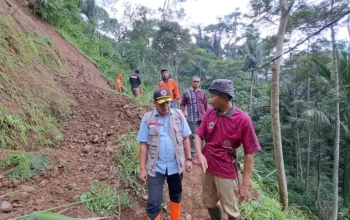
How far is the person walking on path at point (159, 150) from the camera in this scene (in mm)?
2619

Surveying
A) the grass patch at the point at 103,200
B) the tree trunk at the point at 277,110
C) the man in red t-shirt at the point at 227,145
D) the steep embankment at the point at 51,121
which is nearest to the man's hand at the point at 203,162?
the man in red t-shirt at the point at 227,145

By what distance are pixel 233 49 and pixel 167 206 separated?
37.3 m

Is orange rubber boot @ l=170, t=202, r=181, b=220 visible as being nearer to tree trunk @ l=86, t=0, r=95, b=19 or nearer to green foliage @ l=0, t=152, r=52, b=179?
green foliage @ l=0, t=152, r=52, b=179

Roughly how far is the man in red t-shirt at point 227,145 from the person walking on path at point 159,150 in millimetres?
253

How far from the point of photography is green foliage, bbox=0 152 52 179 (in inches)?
117

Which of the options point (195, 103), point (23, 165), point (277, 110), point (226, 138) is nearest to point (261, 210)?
point (277, 110)

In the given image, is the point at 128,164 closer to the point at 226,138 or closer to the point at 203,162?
the point at 203,162

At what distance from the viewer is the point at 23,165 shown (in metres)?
3.04

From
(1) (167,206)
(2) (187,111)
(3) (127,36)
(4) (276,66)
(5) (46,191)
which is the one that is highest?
(3) (127,36)

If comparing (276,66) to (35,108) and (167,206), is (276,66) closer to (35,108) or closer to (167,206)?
(167,206)

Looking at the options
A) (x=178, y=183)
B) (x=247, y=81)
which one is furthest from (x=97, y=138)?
(x=247, y=81)

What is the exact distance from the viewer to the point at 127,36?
65.5 feet

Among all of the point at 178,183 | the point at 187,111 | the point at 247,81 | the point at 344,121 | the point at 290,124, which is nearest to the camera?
the point at 178,183

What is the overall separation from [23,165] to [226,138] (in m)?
2.29
